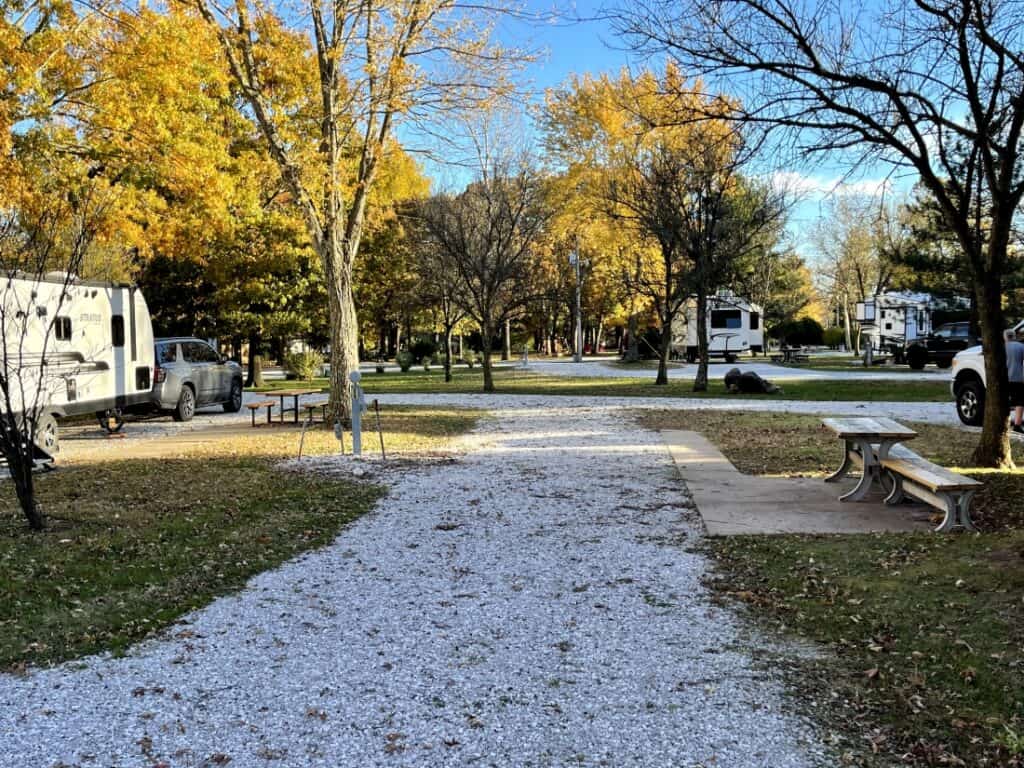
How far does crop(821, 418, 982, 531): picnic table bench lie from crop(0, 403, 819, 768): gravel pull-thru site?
1.94 m

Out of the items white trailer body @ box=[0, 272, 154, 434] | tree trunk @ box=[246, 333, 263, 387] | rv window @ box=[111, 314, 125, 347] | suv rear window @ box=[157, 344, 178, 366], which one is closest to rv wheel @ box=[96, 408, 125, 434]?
white trailer body @ box=[0, 272, 154, 434]

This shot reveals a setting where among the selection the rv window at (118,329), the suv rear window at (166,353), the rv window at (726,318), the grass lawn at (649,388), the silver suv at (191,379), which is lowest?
the grass lawn at (649,388)

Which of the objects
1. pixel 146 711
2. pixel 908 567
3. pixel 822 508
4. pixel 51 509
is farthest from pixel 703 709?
pixel 51 509

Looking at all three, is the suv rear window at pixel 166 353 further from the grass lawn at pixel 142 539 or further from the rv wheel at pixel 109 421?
the grass lawn at pixel 142 539

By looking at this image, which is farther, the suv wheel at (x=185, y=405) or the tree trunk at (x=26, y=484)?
the suv wheel at (x=185, y=405)

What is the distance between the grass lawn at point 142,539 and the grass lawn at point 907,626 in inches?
135

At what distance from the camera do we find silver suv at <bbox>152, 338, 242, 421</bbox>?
1608 cm

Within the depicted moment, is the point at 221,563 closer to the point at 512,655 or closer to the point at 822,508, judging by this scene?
the point at 512,655

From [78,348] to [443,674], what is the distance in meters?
11.1

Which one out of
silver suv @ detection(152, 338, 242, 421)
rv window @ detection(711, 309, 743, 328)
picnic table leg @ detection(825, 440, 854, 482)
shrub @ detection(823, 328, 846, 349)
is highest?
rv window @ detection(711, 309, 743, 328)

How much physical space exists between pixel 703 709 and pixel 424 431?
35.8ft

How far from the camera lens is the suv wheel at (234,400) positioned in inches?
729

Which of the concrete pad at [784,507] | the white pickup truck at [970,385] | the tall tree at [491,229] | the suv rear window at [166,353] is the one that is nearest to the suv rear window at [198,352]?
the suv rear window at [166,353]

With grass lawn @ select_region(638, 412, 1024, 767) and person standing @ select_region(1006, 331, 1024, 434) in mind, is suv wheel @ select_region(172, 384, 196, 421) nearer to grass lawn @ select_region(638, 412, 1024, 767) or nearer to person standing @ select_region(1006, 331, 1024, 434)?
grass lawn @ select_region(638, 412, 1024, 767)
